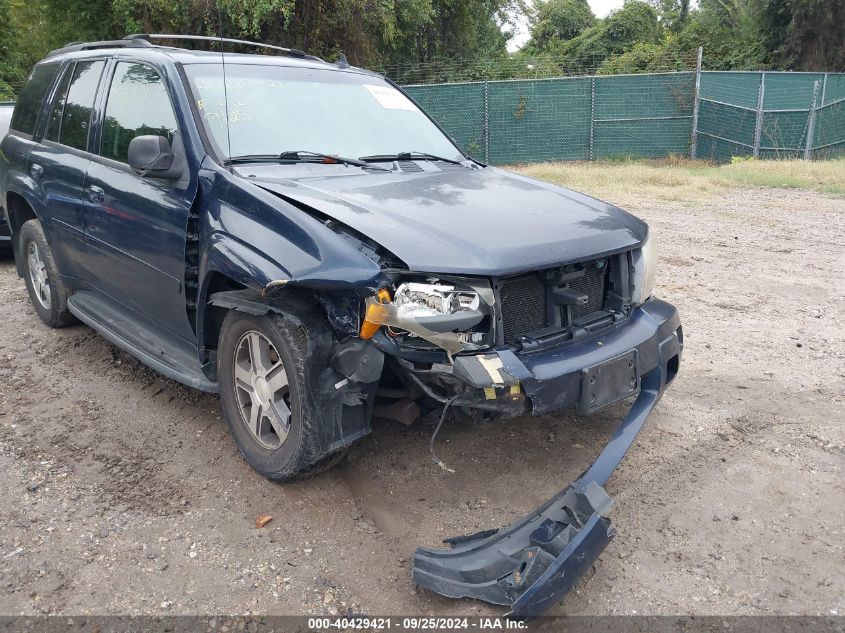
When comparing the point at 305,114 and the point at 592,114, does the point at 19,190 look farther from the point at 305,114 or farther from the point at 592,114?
the point at 592,114

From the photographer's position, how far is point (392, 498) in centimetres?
331

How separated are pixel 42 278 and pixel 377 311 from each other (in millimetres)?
3948

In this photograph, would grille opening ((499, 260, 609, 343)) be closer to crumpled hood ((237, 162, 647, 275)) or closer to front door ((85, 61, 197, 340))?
crumpled hood ((237, 162, 647, 275))

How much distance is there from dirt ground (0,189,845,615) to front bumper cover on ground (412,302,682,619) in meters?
0.11

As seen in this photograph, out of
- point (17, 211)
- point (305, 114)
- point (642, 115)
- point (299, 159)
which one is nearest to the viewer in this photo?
point (299, 159)

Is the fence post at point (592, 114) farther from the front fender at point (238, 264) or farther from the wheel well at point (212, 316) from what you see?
the front fender at point (238, 264)

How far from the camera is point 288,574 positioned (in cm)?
280

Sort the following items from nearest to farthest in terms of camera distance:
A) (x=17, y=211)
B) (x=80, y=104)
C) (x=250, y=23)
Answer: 1. (x=80, y=104)
2. (x=17, y=211)
3. (x=250, y=23)

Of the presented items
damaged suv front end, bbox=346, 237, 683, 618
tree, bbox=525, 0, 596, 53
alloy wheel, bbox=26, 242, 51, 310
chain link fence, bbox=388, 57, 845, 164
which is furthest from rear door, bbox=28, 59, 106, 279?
tree, bbox=525, 0, 596, 53

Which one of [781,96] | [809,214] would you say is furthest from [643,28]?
[809,214]

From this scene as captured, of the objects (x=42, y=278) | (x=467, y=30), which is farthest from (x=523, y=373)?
(x=467, y=30)

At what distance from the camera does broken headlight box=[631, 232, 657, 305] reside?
3.51 m

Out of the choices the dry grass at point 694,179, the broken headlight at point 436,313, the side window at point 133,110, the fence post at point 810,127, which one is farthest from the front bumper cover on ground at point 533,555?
the fence post at point 810,127

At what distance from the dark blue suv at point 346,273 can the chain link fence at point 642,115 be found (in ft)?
45.3
